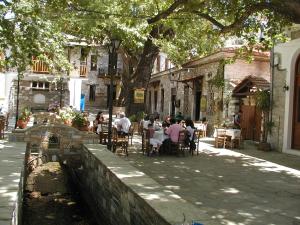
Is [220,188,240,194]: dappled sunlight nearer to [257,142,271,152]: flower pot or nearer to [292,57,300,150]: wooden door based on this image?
[292,57,300,150]: wooden door

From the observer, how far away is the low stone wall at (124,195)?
4.92 m

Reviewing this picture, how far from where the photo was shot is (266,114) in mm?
15969

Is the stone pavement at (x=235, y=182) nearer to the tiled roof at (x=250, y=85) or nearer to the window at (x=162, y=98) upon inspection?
the tiled roof at (x=250, y=85)

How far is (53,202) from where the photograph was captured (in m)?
11.2

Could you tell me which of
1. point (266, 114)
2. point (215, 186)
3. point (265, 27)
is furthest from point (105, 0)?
point (215, 186)

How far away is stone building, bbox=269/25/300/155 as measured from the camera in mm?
14492

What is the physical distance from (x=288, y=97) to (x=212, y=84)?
242 inches

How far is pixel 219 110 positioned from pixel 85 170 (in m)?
10.9

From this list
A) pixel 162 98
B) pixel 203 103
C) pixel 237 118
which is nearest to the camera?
pixel 237 118

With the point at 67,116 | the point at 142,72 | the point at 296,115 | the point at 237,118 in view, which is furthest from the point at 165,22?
the point at 142,72

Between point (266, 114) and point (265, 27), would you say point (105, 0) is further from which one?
point (266, 114)

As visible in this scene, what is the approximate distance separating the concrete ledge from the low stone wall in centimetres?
162

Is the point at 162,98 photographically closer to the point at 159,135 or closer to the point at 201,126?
the point at 201,126

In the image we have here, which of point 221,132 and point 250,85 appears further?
point 250,85
